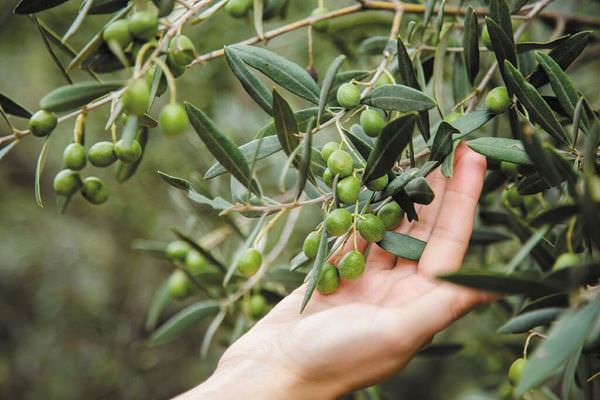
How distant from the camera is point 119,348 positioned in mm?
4062

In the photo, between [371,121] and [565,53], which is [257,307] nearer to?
[371,121]

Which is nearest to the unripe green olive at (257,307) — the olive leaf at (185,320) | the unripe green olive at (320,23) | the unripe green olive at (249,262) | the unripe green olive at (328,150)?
the olive leaf at (185,320)

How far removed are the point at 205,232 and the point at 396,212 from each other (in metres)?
1.26

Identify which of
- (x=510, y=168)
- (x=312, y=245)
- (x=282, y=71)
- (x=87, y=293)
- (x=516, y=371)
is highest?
(x=282, y=71)

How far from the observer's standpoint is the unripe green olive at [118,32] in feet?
2.96

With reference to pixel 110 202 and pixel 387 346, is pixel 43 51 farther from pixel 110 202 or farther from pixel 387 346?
pixel 387 346

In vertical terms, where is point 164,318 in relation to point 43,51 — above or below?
below

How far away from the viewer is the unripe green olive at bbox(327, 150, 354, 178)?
1.01 metres

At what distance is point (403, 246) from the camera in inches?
45.4

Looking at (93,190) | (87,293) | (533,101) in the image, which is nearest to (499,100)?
(533,101)

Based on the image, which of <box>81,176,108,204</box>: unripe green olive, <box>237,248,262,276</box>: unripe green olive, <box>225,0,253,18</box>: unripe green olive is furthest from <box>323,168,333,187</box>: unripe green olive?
<box>225,0,253,18</box>: unripe green olive

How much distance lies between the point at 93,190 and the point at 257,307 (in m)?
0.78

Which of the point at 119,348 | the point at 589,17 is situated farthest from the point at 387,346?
the point at 119,348

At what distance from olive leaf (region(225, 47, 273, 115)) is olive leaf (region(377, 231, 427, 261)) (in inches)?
16.2
